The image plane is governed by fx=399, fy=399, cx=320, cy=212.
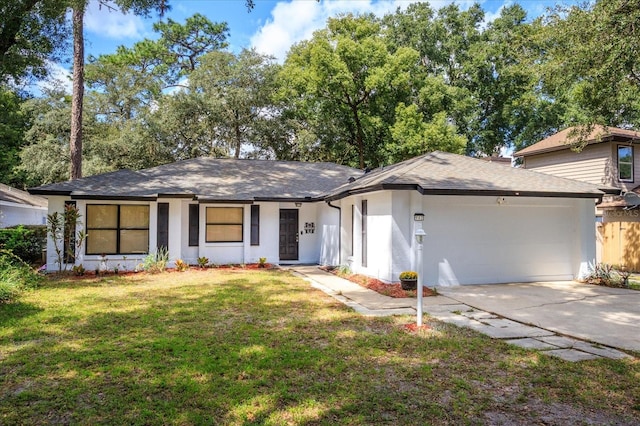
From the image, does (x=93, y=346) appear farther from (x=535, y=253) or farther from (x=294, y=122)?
(x=294, y=122)

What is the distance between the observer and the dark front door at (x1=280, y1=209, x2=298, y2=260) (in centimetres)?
1499

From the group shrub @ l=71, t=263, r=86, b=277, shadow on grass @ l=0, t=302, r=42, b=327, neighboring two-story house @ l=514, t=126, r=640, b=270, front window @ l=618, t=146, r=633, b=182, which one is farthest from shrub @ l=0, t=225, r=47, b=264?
front window @ l=618, t=146, r=633, b=182

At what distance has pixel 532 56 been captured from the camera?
1141cm

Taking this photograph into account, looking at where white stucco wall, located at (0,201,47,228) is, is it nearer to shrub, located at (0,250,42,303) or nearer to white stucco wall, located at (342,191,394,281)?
shrub, located at (0,250,42,303)

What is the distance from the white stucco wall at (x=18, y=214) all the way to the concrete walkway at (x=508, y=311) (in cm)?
1729

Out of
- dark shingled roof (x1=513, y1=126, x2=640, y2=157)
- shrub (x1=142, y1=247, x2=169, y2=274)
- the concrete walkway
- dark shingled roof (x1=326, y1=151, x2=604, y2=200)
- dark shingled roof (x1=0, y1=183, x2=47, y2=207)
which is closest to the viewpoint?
the concrete walkway

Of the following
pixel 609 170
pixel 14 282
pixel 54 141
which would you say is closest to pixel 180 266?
pixel 14 282

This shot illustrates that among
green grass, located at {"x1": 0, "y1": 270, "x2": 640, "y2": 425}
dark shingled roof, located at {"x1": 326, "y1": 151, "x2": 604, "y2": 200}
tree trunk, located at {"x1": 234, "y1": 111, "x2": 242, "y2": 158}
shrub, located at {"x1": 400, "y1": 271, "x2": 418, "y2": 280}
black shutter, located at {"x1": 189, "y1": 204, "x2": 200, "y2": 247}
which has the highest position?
tree trunk, located at {"x1": 234, "y1": 111, "x2": 242, "y2": 158}

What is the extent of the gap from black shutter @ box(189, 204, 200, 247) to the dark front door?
302 cm

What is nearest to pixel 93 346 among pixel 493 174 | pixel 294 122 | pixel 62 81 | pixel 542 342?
pixel 542 342

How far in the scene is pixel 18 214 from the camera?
2134 cm

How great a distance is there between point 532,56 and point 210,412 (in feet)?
40.3

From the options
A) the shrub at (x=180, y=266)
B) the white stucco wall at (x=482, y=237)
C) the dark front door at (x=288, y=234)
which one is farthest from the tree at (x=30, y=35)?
the white stucco wall at (x=482, y=237)

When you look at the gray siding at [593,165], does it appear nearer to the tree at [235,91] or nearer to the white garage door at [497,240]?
the white garage door at [497,240]
